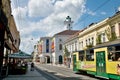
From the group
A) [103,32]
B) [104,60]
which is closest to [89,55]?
[104,60]

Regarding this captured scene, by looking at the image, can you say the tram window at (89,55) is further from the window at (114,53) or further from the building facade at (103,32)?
the building facade at (103,32)

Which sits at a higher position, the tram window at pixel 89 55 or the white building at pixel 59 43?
the white building at pixel 59 43

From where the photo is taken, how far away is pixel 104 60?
23.2m

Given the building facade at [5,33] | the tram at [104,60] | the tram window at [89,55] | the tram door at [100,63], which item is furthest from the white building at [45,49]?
the tram door at [100,63]

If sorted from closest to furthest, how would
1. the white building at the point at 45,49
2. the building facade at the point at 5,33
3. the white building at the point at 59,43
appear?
the building facade at the point at 5,33 → the white building at the point at 59,43 → the white building at the point at 45,49

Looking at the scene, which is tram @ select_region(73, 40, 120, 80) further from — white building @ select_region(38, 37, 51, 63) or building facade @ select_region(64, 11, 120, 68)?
white building @ select_region(38, 37, 51, 63)

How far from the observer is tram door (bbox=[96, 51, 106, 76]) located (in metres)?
23.4

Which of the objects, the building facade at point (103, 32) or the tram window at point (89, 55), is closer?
the tram window at point (89, 55)

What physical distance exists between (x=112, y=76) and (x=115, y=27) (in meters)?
21.4

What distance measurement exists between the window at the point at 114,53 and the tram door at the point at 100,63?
4.60ft

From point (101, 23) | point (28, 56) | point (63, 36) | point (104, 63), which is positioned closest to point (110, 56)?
point (104, 63)

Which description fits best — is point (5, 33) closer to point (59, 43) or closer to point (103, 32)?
point (103, 32)

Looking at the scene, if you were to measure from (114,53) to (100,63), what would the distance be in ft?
12.1

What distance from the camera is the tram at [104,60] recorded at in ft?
67.6
